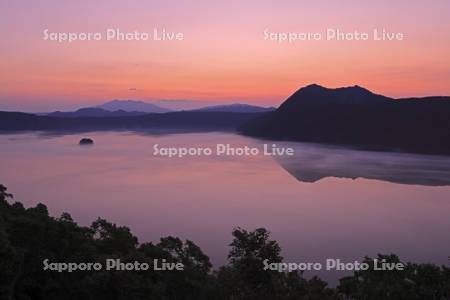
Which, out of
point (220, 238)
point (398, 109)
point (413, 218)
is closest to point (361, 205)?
point (413, 218)

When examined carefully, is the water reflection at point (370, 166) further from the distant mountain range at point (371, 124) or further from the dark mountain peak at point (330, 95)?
the dark mountain peak at point (330, 95)

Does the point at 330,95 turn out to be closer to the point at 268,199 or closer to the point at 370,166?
the point at 370,166

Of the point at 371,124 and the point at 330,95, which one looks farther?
the point at 330,95

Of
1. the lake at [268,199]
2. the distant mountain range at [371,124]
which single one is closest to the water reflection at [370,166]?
the lake at [268,199]

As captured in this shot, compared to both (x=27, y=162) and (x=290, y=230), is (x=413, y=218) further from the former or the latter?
(x=27, y=162)

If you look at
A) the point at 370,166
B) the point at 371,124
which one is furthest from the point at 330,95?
the point at 370,166

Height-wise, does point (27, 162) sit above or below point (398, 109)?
below

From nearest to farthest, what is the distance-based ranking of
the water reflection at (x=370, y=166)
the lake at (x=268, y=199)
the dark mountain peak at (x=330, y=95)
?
the lake at (x=268, y=199) → the water reflection at (x=370, y=166) → the dark mountain peak at (x=330, y=95)
